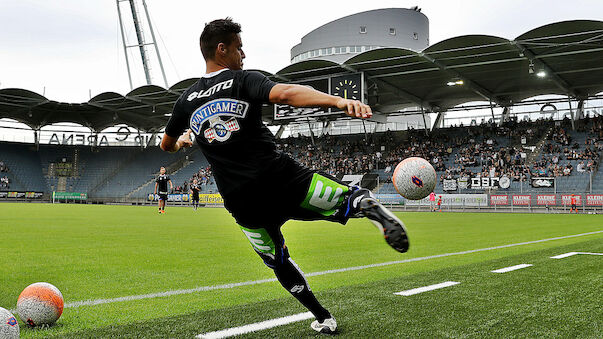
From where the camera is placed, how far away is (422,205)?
32.8 meters

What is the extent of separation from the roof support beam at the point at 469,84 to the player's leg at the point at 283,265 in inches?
1092

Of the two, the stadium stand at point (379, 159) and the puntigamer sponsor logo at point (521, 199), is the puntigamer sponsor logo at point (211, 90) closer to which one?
the puntigamer sponsor logo at point (521, 199)

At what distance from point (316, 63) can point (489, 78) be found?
13149mm

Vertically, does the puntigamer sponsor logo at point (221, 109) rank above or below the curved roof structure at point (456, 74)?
below

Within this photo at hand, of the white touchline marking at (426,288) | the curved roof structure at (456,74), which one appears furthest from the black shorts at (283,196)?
the curved roof structure at (456,74)

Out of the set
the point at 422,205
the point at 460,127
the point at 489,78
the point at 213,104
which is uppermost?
the point at 489,78

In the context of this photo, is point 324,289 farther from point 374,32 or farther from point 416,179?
point 374,32

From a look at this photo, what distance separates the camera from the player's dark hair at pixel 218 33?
3113mm

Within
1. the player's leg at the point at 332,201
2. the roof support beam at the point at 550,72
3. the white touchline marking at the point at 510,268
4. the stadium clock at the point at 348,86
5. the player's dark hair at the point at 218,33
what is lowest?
the white touchline marking at the point at 510,268

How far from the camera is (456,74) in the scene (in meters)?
33.2

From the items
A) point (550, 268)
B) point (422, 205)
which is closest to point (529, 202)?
point (422, 205)

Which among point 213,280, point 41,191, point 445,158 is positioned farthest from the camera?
point 41,191

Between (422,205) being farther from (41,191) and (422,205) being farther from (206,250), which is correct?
(41,191)

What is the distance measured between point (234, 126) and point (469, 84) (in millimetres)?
35035
